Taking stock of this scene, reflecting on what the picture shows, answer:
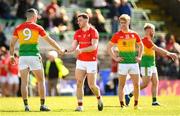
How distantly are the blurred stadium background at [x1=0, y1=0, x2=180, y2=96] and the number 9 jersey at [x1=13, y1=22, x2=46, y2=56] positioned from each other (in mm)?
11981

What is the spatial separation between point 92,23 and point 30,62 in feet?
51.5

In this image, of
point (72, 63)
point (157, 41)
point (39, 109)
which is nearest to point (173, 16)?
point (157, 41)

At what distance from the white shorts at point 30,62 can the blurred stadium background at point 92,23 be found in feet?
39.0

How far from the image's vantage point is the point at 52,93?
33.1 metres

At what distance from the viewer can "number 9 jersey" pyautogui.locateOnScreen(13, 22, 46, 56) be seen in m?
20.9

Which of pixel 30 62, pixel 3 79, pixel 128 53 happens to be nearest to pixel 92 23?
pixel 3 79

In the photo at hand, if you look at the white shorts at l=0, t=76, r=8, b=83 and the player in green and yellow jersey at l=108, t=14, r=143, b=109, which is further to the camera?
the white shorts at l=0, t=76, r=8, b=83

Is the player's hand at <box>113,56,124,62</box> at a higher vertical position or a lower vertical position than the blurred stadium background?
lower

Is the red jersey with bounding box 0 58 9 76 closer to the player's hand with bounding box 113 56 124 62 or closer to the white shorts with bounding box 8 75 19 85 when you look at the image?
the white shorts with bounding box 8 75 19 85

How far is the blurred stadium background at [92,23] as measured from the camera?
3428 cm

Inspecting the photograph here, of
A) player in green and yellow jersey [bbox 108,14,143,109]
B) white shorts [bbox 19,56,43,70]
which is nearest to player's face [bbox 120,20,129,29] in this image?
player in green and yellow jersey [bbox 108,14,143,109]

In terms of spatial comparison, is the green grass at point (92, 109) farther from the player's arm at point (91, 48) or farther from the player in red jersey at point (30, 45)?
the player's arm at point (91, 48)

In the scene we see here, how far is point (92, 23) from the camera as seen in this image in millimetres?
36500

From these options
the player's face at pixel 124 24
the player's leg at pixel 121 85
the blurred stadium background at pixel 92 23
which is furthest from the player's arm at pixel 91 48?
the blurred stadium background at pixel 92 23
